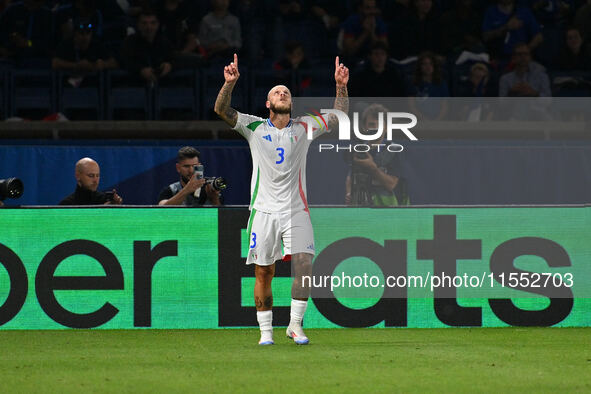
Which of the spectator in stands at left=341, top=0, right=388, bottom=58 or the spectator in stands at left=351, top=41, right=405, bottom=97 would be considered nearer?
the spectator in stands at left=351, top=41, right=405, bottom=97

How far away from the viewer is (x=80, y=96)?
14922 mm

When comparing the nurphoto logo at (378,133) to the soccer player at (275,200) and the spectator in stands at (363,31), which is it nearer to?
the spectator in stands at (363,31)

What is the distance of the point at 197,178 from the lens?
1023 centimetres

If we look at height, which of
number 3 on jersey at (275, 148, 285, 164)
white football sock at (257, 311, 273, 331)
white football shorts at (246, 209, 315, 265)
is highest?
number 3 on jersey at (275, 148, 285, 164)

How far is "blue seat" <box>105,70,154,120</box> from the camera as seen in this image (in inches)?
583

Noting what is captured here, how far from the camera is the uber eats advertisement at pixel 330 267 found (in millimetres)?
9617

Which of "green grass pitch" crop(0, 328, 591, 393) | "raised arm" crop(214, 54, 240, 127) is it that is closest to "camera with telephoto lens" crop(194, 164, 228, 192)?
"green grass pitch" crop(0, 328, 591, 393)

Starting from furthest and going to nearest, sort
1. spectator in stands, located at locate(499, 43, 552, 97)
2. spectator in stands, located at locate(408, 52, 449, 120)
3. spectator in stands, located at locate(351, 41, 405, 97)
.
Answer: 1. spectator in stands, located at locate(499, 43, 552, 97)
2. spectator in stands, located at locate(408, 52, 449, 120)
3. spectator in stands, located at locate(351, 41, 405, 97)

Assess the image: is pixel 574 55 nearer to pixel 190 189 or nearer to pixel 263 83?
pixel 263 83

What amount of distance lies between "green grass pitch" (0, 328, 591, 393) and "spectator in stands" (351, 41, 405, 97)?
5.27m

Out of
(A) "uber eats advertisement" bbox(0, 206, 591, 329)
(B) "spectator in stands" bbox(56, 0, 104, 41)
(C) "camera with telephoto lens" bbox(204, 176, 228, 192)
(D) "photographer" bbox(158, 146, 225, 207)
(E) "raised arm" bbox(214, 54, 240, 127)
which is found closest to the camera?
(E) "raised arm" bbox(214, 54, 240, 127)

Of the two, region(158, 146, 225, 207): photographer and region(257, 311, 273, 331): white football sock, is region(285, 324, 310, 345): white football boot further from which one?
region(158, 146, 225, 207): photographer

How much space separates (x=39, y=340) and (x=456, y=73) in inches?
318

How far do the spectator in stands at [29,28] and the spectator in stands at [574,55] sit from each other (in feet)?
24.1
